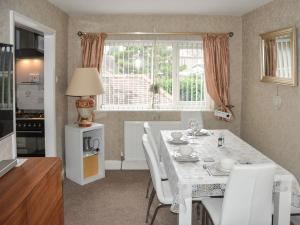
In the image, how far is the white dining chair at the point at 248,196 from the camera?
2.33 meters

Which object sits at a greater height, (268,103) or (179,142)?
(268,103)

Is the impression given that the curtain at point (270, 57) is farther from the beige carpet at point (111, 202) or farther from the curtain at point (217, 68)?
the beige carpet at point (111, 202)

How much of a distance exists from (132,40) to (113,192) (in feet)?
7.69

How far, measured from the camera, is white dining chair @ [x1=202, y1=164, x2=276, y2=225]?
7.64ft

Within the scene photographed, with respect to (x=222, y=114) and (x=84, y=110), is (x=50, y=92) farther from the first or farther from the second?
(x=222, y=114)

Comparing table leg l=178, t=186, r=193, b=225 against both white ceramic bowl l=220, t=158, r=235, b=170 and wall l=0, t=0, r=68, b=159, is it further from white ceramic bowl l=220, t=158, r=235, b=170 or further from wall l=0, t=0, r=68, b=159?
wall l=0, t=0, r=68, b=159

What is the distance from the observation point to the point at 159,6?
15.3 ft

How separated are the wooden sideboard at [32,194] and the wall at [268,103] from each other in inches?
98.6

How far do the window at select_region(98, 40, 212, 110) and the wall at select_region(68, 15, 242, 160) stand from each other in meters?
0.18

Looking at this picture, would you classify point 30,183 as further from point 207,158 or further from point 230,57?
point 230,57

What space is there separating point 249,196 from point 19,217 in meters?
1.50

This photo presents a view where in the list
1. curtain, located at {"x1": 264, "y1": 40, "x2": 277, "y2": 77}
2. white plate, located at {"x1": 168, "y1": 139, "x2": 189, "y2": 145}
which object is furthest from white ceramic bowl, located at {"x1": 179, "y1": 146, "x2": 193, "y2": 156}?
curtain, located at {"x1": 264, "y1": 40, "x2": 277, "y2": 77}

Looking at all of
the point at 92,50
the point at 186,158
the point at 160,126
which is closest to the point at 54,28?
the point at 92,50

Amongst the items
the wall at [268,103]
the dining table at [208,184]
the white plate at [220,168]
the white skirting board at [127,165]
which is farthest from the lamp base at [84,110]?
the white plate at [220,168]
